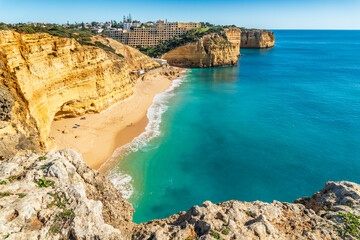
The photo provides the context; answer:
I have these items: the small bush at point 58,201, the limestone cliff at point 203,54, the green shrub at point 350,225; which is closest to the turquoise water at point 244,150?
the green shrub at point 350,225

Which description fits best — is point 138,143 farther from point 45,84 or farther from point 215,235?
point 215,235

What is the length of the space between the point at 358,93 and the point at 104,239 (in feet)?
187

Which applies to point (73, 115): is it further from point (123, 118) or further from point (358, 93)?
point (358, 93)

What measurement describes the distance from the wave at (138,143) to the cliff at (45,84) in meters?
6.39

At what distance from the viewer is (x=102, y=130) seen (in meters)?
28.3

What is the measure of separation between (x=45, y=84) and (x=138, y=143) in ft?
39.8

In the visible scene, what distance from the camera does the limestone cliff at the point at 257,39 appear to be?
434 feet

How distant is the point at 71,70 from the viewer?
27000 mm

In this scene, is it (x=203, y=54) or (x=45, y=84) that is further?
(x=203, y=54)

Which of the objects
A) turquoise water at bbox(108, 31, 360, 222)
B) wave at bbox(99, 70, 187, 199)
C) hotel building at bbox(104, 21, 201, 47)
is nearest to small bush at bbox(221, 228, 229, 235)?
turquoise water at bbox(108, 31, 360, 222)

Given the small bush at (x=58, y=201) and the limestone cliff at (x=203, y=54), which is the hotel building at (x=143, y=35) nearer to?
the limestone cliff at (x=203, y=54)

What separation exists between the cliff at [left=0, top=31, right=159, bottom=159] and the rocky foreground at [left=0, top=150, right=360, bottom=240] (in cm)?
708

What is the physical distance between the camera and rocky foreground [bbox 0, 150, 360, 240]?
7.14 meters

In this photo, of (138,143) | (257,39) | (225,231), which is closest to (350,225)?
(225,231)
